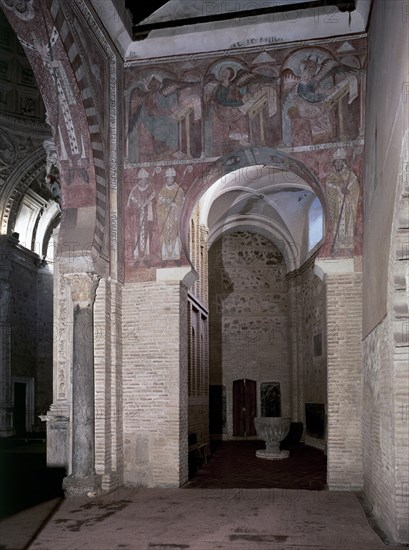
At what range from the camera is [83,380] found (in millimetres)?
10648

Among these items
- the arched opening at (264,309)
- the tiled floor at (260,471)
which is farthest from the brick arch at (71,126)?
the arched opening at (264,309)

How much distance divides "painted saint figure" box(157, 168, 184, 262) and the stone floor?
13.4 ft

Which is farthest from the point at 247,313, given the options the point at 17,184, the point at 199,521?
the point at 199,521

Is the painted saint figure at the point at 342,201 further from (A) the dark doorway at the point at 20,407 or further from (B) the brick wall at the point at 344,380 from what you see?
(A) the dark doorway at the point at 20,407

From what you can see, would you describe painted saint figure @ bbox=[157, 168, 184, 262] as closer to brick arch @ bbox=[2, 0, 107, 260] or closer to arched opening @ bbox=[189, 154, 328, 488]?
brick arch @ bbox=[2, 0, 107, 260]

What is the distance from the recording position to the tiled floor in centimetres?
1166

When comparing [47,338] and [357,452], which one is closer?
[357,452]

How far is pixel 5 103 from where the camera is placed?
18.7 metres

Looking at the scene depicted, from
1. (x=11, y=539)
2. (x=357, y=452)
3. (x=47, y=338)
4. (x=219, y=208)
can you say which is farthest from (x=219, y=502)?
(x=47, y=338)

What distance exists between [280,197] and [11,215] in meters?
7.95

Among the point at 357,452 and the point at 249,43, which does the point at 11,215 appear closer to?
the point at 249,43

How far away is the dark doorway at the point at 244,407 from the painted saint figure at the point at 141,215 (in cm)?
1080

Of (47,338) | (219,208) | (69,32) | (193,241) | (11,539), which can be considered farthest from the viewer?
(47,338)

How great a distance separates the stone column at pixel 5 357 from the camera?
725 inches
